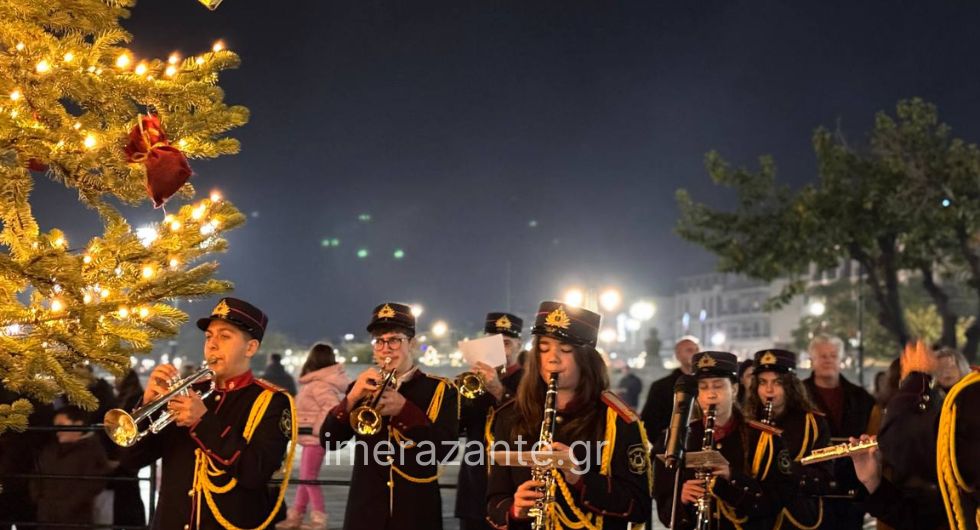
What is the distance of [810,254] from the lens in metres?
27.8

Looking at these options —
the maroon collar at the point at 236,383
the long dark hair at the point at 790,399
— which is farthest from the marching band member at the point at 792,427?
the maroon collar at the point at 236,383

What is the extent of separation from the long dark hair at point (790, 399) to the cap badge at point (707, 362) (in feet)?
4.08

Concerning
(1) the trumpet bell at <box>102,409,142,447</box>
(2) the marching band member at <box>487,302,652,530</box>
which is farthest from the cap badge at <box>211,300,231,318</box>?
(2) the marching band member at <box>487,302,652,530</box>

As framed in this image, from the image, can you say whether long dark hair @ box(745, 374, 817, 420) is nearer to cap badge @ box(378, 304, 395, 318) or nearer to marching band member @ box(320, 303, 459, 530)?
marching band member @ box(320, 303, 459, 530)

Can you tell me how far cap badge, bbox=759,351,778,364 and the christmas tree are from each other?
3.99 meters

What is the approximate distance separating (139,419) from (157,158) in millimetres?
1293

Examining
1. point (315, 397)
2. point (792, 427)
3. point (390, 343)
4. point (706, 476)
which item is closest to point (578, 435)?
point (706, 476)

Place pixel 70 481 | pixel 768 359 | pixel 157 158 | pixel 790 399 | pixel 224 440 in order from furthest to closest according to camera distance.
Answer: pixel 70 481 → pixel 768 359 → pixel 790 399 → pixel 224 440 → pixel 157 158

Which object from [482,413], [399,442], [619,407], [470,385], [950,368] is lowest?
[399,442]

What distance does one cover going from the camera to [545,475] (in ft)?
18.3

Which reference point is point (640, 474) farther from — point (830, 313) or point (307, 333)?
point (307, 333)

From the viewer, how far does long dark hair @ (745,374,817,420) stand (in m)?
7.89

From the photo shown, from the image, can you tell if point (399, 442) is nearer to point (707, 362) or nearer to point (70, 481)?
point (707, 362)

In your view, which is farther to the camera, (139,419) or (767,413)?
(767,413)
